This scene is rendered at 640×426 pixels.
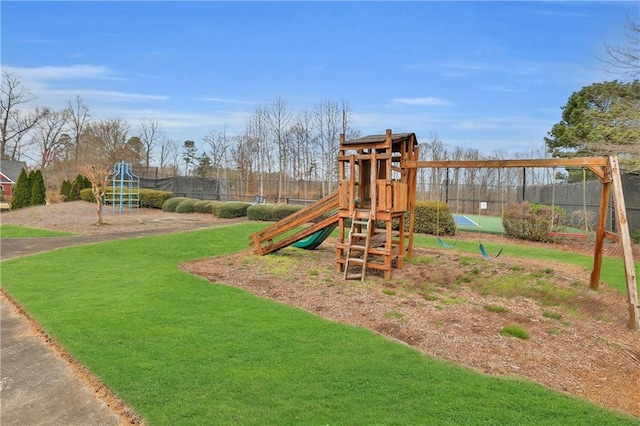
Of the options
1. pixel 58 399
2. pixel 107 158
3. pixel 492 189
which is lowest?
pixel 58 399

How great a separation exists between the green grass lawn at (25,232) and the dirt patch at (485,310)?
7808 millimetres

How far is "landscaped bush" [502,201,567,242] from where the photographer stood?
1320 centimetres

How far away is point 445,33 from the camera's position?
12.0 m

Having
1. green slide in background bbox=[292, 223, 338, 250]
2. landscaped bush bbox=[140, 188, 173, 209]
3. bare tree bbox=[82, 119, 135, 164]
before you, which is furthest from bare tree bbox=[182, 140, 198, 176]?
green slide in background bbox=[292, 223, 338, 250]

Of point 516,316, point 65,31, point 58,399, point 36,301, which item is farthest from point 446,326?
point 65,31

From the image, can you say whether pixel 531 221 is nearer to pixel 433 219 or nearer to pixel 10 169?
pixel 433 219

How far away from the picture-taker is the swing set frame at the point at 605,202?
5180 mm

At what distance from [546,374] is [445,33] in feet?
35.6

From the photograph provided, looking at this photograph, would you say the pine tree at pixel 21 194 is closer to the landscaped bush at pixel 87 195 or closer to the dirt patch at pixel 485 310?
the landscaped bush at pixel 87 195

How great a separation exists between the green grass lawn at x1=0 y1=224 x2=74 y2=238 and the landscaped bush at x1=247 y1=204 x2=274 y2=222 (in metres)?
6.88

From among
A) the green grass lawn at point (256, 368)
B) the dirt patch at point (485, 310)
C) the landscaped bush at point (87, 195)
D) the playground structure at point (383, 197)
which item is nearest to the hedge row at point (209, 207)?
the landscaped bush at point (87, 195)

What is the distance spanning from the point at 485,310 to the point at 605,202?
272cm

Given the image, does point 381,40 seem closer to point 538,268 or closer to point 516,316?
point 538,268

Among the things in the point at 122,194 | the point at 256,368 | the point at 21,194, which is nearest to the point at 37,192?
the point at 21,194
